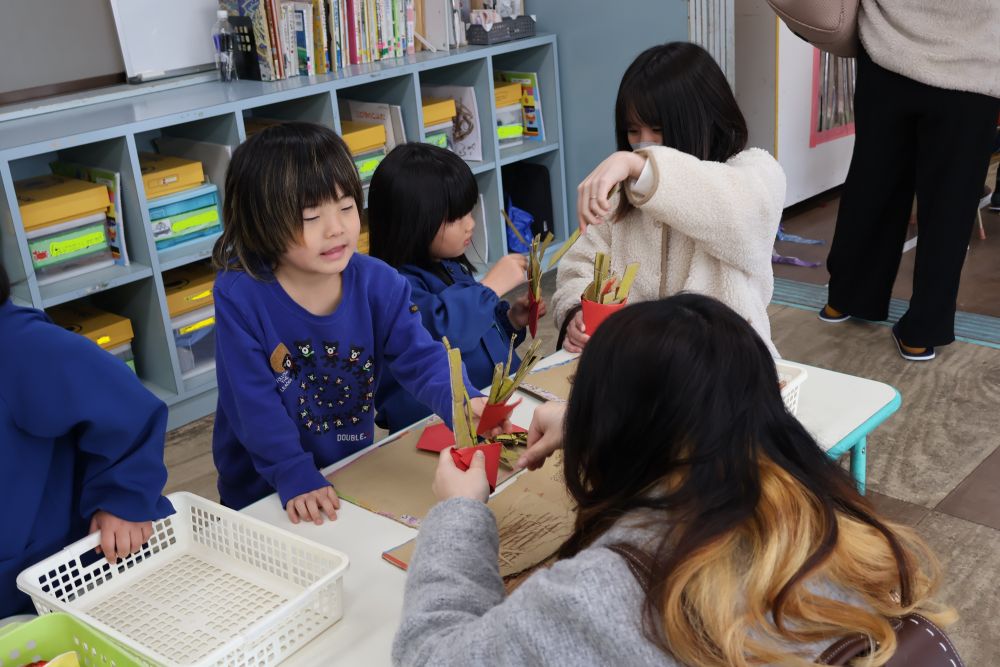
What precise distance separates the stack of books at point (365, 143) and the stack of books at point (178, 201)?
0.51 meters

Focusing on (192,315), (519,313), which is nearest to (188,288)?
(192,315)

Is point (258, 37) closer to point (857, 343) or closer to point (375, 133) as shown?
point (375, 133)

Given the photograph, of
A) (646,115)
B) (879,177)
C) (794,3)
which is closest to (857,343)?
(879,177)

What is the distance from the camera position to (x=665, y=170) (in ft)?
5.74

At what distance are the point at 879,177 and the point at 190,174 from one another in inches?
88.2

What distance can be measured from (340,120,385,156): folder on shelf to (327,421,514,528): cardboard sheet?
1982 mm

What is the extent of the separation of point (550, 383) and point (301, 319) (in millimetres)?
448

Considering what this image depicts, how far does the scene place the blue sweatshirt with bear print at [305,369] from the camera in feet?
5.01

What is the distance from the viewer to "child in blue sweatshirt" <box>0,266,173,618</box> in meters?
1.26

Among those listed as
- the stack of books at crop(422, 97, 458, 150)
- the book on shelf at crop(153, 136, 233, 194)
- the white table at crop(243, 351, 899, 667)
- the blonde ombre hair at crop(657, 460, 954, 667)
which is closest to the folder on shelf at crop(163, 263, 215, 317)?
the book on shelf at crop(153, 136, 233, 194)

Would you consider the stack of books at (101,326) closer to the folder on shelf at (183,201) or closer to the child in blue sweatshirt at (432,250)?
the folder on shelf at (183,201)

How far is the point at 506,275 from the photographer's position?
2027 mm

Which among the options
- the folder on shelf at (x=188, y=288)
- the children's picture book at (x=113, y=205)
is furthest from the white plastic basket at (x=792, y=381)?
the children's picture book at (x=113, y=205)

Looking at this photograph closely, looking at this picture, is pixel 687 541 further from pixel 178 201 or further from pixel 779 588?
pixel 178 201
